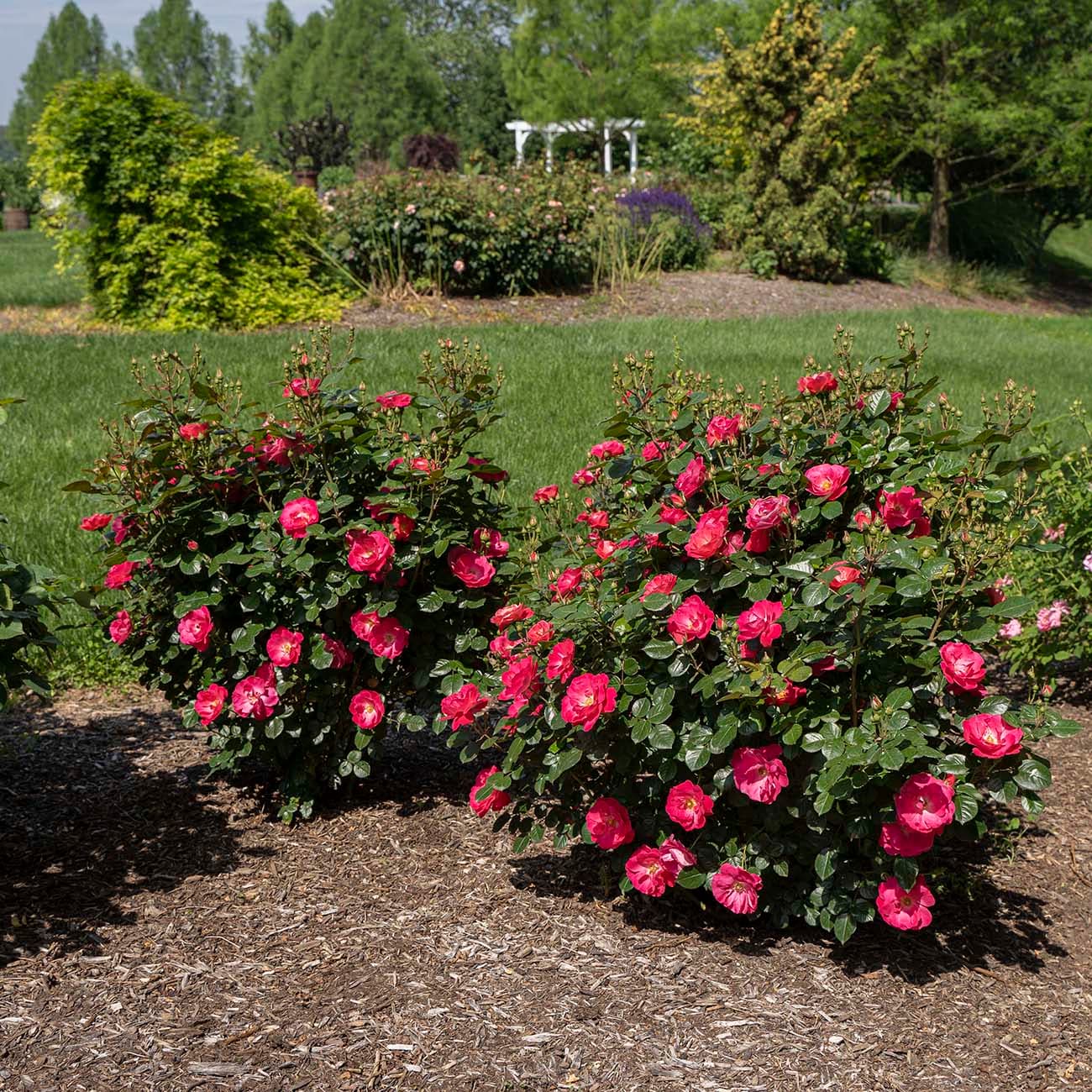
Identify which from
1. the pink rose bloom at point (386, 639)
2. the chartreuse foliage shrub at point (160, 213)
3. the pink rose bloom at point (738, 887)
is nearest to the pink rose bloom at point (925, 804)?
the pink rose bloom at point (738, 887)

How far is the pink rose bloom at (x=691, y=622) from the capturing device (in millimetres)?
2330

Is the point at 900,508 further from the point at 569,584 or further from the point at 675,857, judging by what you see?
the point at 675,857

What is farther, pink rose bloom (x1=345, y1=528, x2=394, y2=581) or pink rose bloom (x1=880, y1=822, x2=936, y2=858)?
pink rose bloom (x1=345, y1=528, x2=394, y2=581)

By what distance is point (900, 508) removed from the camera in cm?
245

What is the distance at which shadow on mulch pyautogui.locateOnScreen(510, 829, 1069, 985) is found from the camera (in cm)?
254

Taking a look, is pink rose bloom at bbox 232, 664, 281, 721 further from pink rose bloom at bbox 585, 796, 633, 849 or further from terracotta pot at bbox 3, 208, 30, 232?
terracotta pot at bbox 3, 208, 30, 232

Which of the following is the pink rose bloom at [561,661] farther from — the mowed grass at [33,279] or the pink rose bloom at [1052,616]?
the mowed grass at [33,279]

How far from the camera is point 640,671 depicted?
8.35ft

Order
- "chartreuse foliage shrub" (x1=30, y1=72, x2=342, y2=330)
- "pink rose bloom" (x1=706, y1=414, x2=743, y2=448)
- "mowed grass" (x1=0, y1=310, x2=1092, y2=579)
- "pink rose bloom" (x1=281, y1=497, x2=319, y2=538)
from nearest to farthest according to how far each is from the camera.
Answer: "pink rose bloom" (x1=706, y1=414, x2=743, y2=448), "pink rose bloom" (x1=281, y1=497, x2=319, y2=538), "mowed grass" (x1=0, y1=310, x2=1092, y2=579), "chartreuse foliage shrub" (x1=30, y1=72, x2=342, y2=330)

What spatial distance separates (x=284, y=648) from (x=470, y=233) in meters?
9.24

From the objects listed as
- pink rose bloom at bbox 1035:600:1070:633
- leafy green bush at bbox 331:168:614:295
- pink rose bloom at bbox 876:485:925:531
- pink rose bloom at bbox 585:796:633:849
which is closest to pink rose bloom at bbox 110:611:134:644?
pink rose bloom at bbox 585:796:633:849

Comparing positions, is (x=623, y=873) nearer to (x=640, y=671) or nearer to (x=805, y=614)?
(x=640, y=671)

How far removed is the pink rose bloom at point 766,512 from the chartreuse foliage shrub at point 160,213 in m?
8.30

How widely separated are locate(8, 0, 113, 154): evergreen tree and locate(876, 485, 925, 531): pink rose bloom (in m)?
45.8
